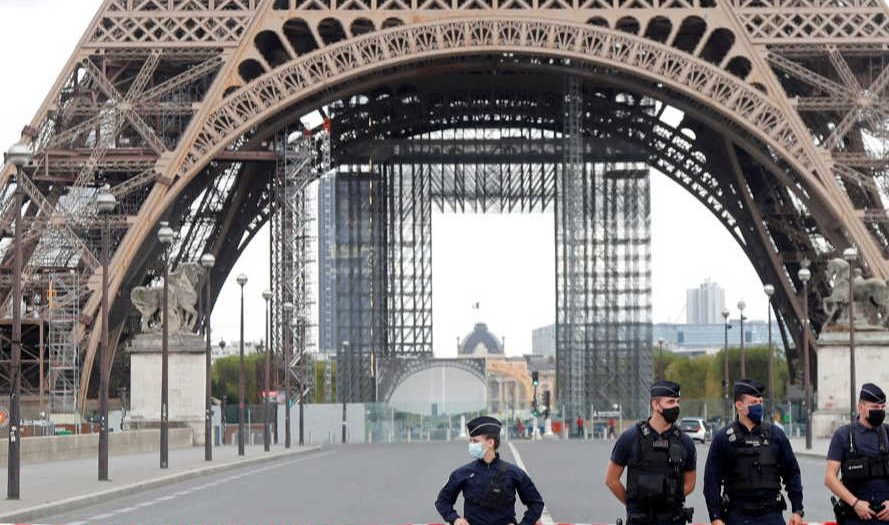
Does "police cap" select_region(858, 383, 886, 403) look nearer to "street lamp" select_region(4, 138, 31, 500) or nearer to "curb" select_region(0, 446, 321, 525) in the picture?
"curb" select_region(0, 446, 321, 525)

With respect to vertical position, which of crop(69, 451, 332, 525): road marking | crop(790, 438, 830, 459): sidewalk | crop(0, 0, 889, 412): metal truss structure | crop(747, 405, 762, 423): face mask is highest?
crop(0, 0, 889, 412): metal truss structure

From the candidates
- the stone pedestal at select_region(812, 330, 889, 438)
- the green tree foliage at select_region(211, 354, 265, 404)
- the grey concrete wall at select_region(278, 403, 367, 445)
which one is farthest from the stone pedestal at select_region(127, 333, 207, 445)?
the green tree foliage at select_region(211, 354, 265, 404)

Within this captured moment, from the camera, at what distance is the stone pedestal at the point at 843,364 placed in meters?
52.2

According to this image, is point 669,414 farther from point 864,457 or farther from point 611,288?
point 611,288

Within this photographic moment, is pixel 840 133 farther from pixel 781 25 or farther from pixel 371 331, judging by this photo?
pixel 371 331

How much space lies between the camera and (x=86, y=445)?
4141cm

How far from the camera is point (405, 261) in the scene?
7844cm

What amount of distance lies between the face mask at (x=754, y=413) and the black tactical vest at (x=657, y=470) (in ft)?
1.74

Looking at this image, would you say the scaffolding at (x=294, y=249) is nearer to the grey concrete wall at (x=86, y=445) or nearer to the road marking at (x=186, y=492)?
the grey concrete wall at (x=86, y=445)

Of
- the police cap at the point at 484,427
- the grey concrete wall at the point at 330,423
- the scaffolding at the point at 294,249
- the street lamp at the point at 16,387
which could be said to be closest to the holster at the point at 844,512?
the police cap at the point at 484,427

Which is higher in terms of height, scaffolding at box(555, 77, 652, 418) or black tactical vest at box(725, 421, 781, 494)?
scaffolding at box(555, 77, 652, 418)

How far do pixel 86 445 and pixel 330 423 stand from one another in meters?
26.5

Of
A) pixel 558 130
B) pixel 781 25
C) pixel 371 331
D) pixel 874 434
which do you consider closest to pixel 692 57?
pixel 781 25

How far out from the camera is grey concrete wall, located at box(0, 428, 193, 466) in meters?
36.6
